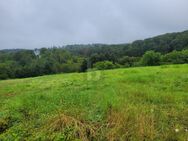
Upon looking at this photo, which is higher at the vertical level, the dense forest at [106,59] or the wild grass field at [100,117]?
the wild grass field at [100,117]

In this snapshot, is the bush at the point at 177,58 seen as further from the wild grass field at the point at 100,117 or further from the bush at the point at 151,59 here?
the wild grass field at the point at 100,117

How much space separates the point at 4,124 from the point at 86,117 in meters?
2.00

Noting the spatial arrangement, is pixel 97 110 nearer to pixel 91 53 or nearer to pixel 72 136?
pixel 72 136

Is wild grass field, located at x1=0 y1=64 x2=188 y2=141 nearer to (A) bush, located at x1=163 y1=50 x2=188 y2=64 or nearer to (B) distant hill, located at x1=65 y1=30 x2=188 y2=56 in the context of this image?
(A) bush, located at x1=163 y1=50 x2=188 y2=64

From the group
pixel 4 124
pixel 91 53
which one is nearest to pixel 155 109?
pixel 4 124

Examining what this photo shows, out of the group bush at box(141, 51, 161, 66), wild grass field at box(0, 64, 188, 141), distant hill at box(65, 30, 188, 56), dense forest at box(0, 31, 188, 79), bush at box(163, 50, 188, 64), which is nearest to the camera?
wild grass field at box(0, 64, 188, 141)

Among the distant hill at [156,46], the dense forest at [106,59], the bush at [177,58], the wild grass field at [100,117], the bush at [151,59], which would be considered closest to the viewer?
the wild grass field at [100,117]

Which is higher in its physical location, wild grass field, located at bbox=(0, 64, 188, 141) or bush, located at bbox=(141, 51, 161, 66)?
wild grass field, located at bbox=(0, 64, 188, 141)

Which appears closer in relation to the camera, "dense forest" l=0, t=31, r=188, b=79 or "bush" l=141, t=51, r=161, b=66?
"bush" l=141, t=51, r=161, b=66

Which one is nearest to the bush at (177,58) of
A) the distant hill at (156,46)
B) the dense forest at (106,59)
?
the dense forest at (106,59)

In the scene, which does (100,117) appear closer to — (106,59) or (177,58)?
(177,58)

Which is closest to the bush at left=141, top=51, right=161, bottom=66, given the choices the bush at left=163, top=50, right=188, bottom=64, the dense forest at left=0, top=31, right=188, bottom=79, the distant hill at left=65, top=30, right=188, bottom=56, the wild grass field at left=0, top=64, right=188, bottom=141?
the dense forest at left=0, top=31, right=188, bottom=79

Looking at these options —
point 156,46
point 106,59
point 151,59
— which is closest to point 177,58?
point 151,59

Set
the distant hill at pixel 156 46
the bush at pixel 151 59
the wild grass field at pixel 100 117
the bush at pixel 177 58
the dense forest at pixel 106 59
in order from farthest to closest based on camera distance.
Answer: the distant hill at pixel 156 46
the dense forest at pixel 106 59
the bush at pixel 151 59
the bush at pixel 177 58
the wild grass field at pixel 100 117
